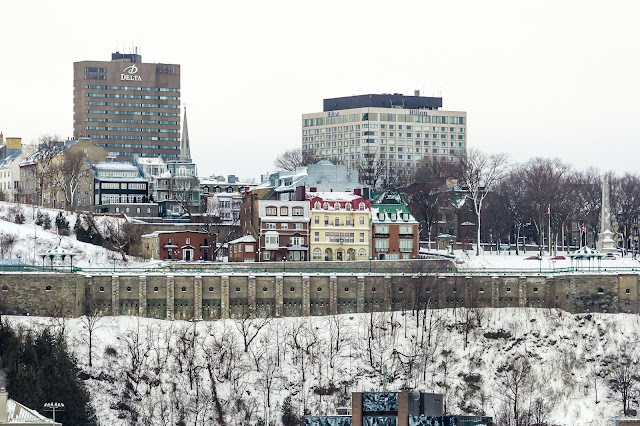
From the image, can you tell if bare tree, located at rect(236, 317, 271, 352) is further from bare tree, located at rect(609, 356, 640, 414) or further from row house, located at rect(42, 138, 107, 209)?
row house, located at rect(42, 138, 107, 209)

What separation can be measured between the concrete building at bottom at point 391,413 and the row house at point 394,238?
245 ft

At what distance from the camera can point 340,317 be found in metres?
138

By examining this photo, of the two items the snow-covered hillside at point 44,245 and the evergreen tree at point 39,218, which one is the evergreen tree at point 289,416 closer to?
the snow-covered hillside at point 44,245

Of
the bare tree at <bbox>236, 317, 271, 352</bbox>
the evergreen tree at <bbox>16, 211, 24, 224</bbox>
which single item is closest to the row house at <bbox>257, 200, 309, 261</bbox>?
the bare tree at <bbox>236, 317, 271, 352</bbox>

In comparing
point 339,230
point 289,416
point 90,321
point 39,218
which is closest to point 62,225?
point 39,218

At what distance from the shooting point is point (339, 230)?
15538 centimetres

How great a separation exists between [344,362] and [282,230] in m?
26.6

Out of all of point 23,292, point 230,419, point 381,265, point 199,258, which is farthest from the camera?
point 199,258

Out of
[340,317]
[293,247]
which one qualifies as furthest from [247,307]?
[293,247]

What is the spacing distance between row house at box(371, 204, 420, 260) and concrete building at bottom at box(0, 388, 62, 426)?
69099mm

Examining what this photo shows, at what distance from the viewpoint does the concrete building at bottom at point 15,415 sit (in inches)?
3364

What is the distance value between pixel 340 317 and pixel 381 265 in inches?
455

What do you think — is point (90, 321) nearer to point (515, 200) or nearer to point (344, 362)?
point (344, 362)

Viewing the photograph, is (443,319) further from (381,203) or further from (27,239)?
(27,239)
